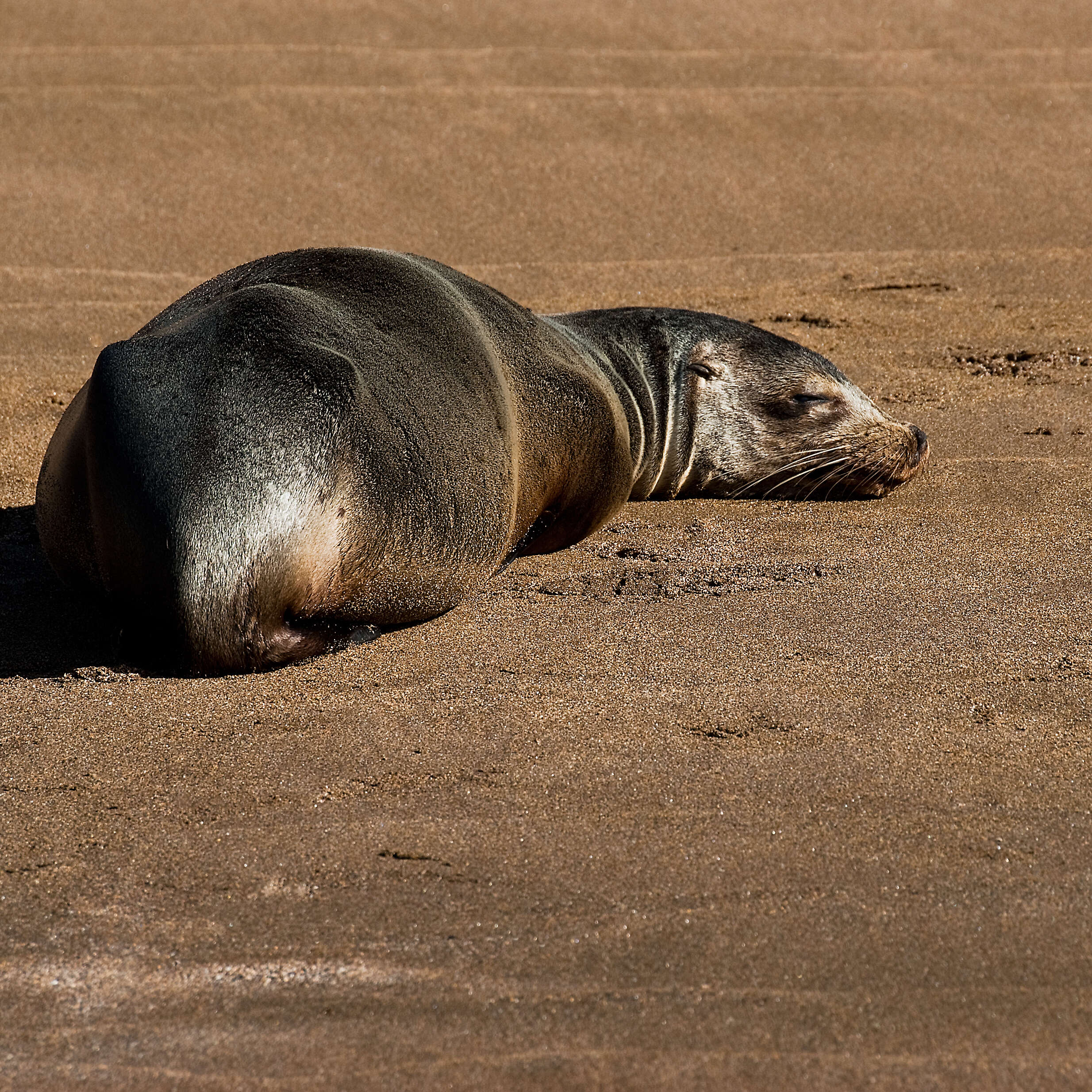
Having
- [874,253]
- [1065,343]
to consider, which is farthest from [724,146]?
[1065,343]

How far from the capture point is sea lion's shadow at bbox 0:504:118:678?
338 centimetres

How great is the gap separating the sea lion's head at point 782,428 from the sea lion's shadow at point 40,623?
2.26 m

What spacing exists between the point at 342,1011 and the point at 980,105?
324 inches

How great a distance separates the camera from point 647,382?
203 inches

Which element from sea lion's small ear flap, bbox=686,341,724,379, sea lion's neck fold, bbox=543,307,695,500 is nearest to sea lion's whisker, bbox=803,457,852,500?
sea lion's neck fold, bbox=543,307,695,500

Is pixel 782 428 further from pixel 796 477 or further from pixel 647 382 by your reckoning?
pixel 647 382

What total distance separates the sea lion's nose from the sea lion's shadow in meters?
2.82

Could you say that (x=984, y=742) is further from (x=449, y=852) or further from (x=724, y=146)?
(x=724, y=146)

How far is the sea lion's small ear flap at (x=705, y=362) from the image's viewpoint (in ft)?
17.2

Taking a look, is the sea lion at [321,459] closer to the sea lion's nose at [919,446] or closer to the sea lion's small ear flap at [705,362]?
the sea lion's nose at [919,446]

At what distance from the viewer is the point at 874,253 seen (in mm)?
7340

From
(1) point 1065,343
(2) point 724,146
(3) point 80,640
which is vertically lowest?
(3) point 80,640

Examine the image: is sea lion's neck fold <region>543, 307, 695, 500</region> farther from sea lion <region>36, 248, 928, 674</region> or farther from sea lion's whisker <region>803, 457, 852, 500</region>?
sea lion's whisker <region>803, 457, 852, 500</region>

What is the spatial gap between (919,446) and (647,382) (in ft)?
3.29
